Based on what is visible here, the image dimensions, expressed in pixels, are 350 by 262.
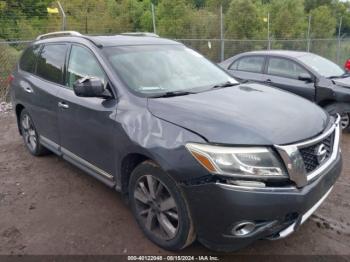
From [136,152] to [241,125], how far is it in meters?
0.90

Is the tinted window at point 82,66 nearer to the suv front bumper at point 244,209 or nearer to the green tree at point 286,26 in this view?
the suv front bumper at point 244,209

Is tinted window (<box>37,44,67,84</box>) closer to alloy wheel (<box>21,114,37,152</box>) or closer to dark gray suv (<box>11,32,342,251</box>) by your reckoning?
dark gray suv (<box>11,32,342,251</box>)

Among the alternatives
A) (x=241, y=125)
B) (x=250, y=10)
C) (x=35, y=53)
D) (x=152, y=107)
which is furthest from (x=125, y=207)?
(x=250, y=10)

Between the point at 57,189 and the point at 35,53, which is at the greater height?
the point at 35,53

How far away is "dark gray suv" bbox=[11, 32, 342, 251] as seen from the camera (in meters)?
2.42

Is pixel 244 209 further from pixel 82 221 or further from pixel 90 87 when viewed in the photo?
pixel 82 221

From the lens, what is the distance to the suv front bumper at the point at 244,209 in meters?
2.37

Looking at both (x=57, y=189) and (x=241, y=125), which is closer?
(x=241, y=125)

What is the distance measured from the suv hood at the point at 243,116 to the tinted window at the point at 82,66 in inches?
33.5

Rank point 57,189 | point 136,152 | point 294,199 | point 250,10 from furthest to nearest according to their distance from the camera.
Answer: point 250,10 → point 57,189 → point 136,152 → point 294,199

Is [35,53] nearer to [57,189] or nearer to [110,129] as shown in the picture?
[57,189]

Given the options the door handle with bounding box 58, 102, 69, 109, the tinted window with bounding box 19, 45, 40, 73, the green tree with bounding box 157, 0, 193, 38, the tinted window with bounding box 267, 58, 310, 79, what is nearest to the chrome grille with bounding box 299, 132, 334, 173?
the door handle with bounding box 58, 102, 69, 109

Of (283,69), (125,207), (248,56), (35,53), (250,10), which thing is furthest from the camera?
(250,10)

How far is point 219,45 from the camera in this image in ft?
46.9
